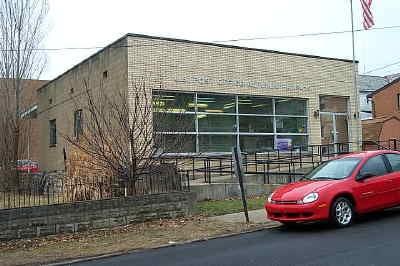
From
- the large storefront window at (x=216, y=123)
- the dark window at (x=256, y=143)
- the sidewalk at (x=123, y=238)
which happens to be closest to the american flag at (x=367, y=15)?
the dark window at (x=256, y=143)

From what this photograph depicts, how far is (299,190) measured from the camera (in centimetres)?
1069

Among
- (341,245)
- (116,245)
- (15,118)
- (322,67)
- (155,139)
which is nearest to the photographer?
(341,245)

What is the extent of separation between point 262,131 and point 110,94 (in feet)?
22.2

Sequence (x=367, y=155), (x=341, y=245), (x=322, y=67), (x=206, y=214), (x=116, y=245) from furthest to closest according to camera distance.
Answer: (x=322, y=67), (x=206, y=214), (x=367, y=155), (x=116, y=245), (x=341, y=245)

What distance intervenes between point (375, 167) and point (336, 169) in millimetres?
863

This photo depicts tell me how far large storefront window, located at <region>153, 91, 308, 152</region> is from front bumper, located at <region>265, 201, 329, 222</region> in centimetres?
843

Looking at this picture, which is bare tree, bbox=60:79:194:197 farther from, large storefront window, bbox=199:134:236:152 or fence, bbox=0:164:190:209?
large storefront window, bbox=199:134:236:152

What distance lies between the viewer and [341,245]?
28.4 ft

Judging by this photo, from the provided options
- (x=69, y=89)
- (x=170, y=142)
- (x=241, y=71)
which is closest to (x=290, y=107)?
(x=241, y=71)

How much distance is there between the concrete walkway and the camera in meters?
12.0

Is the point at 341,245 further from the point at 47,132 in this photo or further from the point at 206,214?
the point at 47,132

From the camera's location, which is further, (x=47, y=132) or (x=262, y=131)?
(x=47, y=132)

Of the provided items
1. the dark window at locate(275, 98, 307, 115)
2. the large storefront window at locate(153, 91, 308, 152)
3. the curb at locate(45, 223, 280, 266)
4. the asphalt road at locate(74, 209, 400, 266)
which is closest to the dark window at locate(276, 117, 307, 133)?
the large storefront window at locate(153, 91, 308, 152)

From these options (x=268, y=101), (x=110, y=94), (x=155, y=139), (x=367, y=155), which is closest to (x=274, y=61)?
(x=268, y=101)
